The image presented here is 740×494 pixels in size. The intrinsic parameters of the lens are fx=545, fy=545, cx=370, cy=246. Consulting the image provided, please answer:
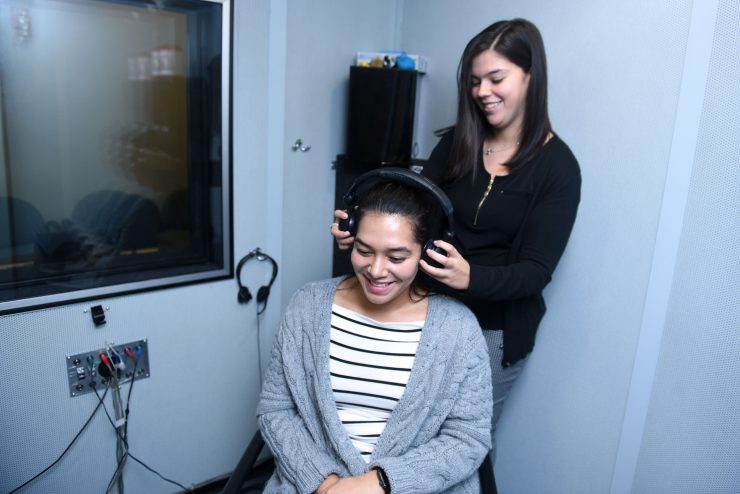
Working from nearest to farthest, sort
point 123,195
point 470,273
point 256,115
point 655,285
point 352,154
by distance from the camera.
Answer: point 470,273, point 655,285, point 123,195, point 256,115, point 352,154

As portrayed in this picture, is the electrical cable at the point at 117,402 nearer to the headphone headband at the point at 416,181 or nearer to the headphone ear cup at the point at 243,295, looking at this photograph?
the headphone ear cup at the point at 243,295

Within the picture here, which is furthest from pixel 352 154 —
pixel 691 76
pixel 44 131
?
pixel 691 76

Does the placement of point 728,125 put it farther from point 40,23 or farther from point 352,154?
point 40,23

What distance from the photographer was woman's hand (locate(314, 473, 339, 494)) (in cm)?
115

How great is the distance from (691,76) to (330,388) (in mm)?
1118

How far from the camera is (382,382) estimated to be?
1.24 meters

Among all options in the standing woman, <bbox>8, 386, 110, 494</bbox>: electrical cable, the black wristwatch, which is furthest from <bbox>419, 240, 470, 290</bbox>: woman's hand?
<bbox>8, 386, 110, 494</bbox>: electrical cable

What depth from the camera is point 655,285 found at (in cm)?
140

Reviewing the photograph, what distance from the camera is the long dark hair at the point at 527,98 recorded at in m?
1.30

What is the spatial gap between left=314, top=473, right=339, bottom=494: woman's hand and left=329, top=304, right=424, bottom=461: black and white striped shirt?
9 centimetres

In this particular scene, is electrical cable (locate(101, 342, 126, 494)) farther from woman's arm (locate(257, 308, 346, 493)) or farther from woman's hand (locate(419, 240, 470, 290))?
woman's hand (locate(419, 240, 470, 290))

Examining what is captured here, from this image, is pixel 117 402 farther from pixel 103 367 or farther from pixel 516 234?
pixel 516 234

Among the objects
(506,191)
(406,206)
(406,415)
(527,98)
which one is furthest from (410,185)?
(406,415)

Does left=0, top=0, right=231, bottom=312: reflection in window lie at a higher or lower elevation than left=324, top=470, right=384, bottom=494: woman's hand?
higher
